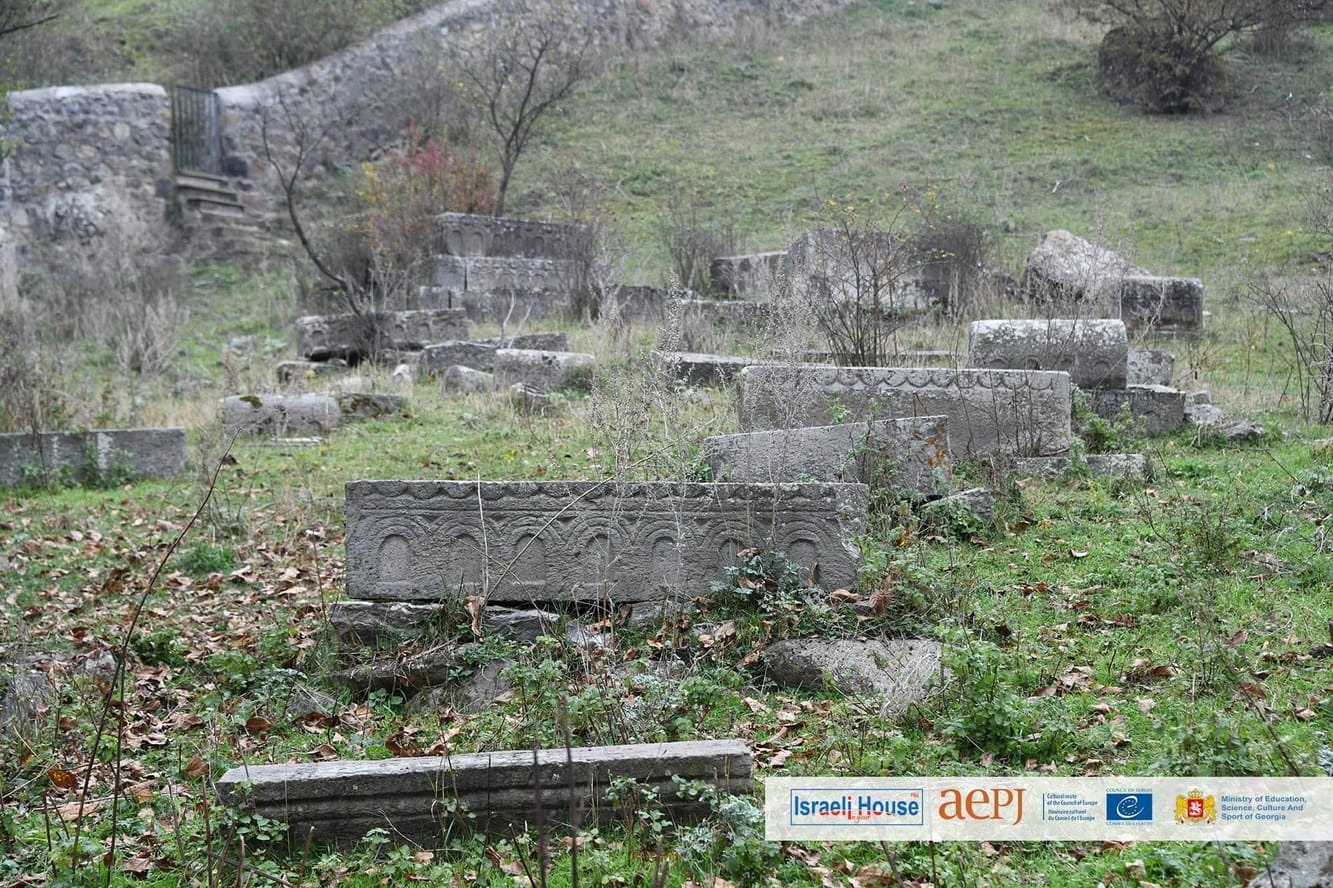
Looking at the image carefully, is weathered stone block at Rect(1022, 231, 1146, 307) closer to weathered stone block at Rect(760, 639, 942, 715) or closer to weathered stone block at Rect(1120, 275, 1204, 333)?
weathered stone block at Rect(1120, 275, 1204, 333)

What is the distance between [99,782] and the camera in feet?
15.1

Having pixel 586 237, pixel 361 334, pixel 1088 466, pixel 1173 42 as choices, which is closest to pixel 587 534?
pixel 1088 466

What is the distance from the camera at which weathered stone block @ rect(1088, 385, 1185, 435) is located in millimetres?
9039

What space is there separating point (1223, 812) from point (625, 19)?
25891 millimetres

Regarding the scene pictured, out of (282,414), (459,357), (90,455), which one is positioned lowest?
(90,455)

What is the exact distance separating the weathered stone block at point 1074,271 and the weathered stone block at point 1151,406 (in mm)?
1193

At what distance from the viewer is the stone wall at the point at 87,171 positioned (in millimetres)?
19500

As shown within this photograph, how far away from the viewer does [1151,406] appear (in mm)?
9062

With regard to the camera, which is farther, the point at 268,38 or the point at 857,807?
the point at 268,38

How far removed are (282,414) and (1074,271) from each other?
7.94m

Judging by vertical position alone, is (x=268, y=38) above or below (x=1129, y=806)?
above

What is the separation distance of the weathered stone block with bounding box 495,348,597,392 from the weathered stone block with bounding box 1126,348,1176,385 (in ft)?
16.2

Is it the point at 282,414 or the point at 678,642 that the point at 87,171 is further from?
the point at 678,642

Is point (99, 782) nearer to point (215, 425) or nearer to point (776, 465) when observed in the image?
point (776, 465)
